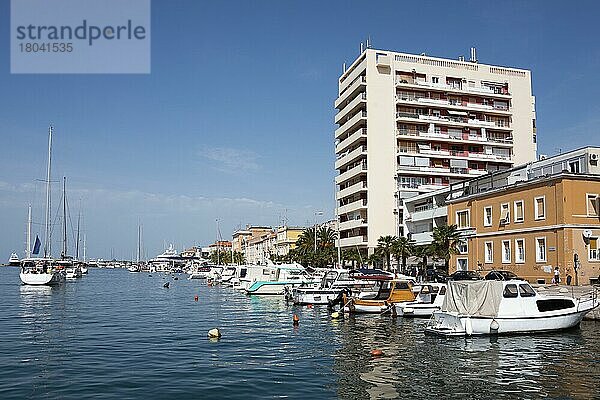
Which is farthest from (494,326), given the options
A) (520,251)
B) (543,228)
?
(520,251)

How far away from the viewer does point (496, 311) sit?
29.7m

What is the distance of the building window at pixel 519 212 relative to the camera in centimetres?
4860

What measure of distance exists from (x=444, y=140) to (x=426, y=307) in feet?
181

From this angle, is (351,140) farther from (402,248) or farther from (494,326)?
(494,326)

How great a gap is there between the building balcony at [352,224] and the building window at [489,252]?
3350cm

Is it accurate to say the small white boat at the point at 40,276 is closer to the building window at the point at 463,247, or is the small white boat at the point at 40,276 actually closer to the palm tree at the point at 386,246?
the palm tree at the point at 386,246

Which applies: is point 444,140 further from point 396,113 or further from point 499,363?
point 499,363

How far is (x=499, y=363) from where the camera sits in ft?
77.4

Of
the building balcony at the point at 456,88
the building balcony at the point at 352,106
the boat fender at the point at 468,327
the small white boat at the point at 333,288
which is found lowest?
the boat fender at the point at 468,327

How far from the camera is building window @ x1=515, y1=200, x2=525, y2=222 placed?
4860cm

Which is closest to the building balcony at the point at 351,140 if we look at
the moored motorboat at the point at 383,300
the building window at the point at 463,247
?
the building window at the point at 463,247

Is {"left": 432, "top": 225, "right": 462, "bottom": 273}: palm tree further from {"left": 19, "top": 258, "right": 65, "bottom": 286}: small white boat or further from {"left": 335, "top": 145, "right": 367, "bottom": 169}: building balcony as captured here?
{"left": 19, "top": 258, "right": 65, "bottom": 286}: small white boat

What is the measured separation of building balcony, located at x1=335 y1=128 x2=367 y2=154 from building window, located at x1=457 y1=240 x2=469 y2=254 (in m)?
33.3

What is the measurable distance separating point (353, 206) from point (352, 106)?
14899 millimetres
